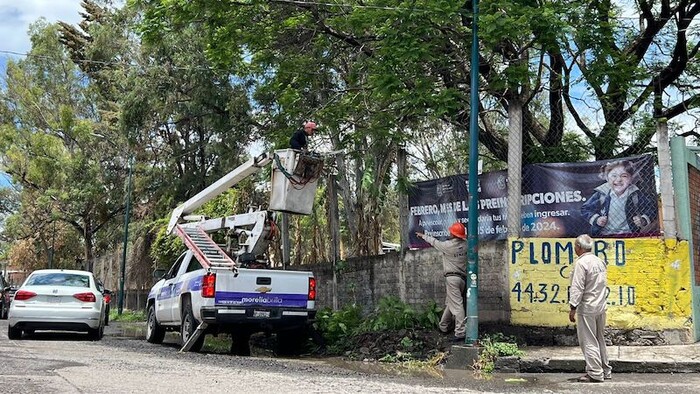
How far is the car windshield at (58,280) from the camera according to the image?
13.3 metres

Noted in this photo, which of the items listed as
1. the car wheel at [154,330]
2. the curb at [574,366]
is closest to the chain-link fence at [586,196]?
the curb at [574,366]

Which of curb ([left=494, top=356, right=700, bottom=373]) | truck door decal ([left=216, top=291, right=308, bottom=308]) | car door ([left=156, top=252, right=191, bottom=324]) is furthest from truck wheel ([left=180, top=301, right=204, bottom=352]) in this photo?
curb ([left=494, top=356, right=700, bottom=373])

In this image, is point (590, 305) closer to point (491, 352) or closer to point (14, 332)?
point (491, 352)

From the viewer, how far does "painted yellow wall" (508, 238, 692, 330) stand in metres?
10.2

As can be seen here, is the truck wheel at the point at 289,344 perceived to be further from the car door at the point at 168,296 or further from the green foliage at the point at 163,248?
the green foliage at the point at 163,248

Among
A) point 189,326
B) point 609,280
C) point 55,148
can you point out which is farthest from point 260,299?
point 55,148

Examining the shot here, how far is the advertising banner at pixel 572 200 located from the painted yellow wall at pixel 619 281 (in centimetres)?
33

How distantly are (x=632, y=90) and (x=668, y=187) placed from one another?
322 centimetres

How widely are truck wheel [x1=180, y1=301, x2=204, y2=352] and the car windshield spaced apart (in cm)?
255

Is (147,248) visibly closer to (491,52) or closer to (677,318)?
(491,52)

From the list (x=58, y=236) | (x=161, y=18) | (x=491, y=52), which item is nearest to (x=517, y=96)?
(x=491, y=52)

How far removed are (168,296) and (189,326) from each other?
1.68 meters

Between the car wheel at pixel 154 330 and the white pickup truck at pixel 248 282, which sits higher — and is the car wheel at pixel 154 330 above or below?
below

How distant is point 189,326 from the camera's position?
39.6 feet
